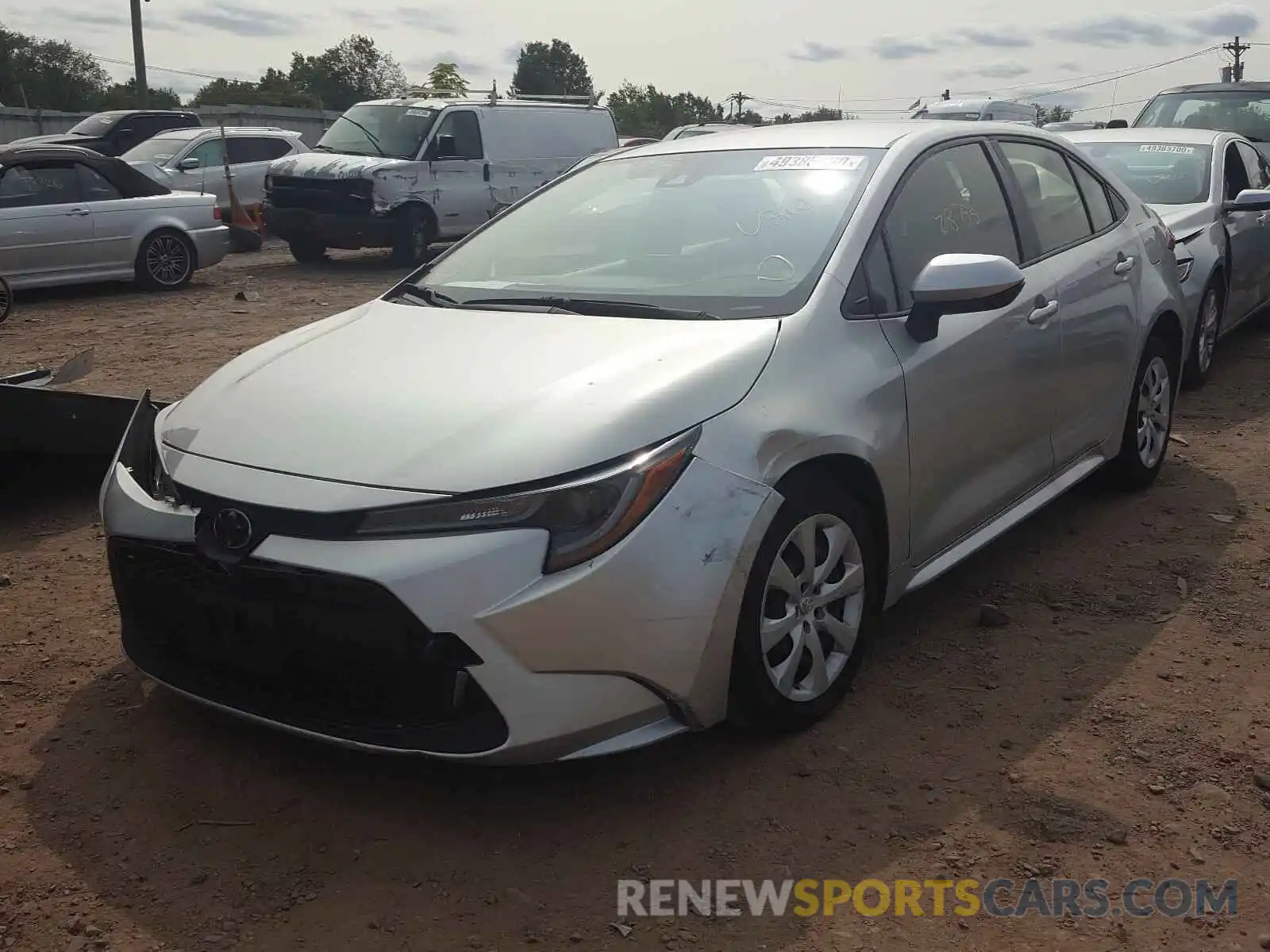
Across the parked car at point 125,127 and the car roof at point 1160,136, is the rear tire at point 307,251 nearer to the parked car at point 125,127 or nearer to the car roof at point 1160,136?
the parked car at point 125,127

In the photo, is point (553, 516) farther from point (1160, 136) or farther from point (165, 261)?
point (165, 261)

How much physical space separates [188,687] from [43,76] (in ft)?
242

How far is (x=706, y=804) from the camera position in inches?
121

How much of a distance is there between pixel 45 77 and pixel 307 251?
60994 mm

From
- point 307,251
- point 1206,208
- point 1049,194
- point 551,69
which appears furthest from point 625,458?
point 551,69

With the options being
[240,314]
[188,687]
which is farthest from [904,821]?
[240,314]

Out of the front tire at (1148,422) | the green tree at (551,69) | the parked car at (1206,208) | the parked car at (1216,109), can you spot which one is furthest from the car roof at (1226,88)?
the green tree at (551,69)

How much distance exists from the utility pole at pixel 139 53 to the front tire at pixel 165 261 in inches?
987

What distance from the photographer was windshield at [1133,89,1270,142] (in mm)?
13039

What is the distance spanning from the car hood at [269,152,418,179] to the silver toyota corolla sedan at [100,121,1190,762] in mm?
10743

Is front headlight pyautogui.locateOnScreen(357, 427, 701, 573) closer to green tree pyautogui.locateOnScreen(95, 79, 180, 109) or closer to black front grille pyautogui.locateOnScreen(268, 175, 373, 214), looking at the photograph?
black front grille pyautogui.locateOnScreen(268, 175, 373, 214)

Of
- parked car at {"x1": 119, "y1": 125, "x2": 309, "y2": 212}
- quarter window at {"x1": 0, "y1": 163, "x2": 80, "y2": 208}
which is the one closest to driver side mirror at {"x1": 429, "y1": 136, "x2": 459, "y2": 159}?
parked car at {"x1": 119, "y1": 125, "x2": 309, "y2": 212}

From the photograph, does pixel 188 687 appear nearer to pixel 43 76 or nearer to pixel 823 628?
pixel 823 628

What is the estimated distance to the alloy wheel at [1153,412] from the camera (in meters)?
5.31
